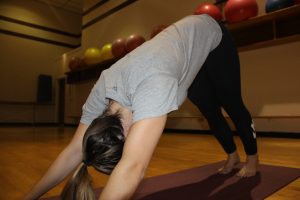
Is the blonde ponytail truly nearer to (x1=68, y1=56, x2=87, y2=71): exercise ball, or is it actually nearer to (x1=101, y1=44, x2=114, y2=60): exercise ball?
(x1=101, y1=44, x2=114, y2=60): exercise ball

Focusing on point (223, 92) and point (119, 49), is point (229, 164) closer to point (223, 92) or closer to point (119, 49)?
point (223, 92)

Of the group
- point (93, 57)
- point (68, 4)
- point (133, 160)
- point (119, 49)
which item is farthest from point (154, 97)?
point (68, 4)

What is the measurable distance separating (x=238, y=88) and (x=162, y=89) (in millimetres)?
715

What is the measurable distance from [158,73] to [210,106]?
717 mm

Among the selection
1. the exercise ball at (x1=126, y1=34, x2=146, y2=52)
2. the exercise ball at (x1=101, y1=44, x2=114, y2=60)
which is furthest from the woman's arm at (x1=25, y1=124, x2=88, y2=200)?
the exercise ball at (x1=101, y1=44, x2=114, y2=60)

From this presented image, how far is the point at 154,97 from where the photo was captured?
2.30 feet

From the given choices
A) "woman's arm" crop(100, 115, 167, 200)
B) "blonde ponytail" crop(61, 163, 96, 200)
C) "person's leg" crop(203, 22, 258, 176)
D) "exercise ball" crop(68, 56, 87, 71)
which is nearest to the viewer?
"woman's arm" crop(100, 115, 167, 200)

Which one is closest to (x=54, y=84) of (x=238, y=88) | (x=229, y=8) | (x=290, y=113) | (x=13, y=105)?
(x=13, y=105)

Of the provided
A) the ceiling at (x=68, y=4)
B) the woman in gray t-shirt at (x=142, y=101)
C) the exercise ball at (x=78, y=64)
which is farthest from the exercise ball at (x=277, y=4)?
the ceiling at (x=68, y=4)

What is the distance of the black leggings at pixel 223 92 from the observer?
1237 mm

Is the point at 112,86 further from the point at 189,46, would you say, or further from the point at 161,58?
the point at 189,46

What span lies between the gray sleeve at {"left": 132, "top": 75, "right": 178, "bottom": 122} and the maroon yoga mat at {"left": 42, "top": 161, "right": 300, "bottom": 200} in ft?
1.77

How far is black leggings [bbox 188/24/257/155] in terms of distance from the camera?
124 cm

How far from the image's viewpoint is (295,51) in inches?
129
